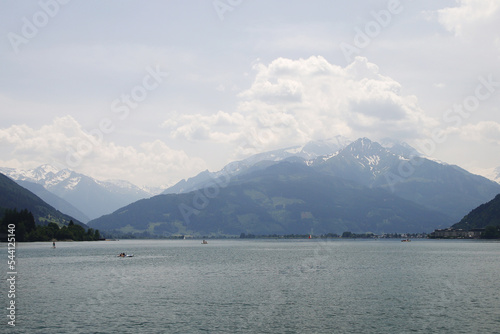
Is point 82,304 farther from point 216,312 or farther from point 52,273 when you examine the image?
point 52,273

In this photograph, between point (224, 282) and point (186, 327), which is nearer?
point (186, 327)

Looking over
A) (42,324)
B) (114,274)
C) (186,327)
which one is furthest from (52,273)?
(186,327)

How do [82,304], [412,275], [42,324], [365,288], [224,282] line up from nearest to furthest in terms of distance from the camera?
1. [42,324]
2. [82,304]
3. [365,288]
4. [224,282]
5. [412,275]

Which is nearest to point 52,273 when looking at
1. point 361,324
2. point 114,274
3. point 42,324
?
point 114,274

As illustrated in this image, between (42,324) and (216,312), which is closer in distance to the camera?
(42,324)

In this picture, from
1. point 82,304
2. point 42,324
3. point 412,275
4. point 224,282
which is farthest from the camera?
point 412,275

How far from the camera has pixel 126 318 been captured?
2766 inches

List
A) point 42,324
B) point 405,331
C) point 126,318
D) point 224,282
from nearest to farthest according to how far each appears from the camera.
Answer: point 405,331 → point 42,324 → point 126,318 → point 224,282

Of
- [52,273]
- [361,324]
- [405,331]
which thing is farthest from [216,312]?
[52,273]

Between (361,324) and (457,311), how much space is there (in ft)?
61.0

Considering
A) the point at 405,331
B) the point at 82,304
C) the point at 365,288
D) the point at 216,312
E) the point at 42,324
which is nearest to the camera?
the point at 405,331

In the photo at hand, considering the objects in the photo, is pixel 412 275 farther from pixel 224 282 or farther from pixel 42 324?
pixel 42 324

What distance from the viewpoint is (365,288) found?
10025 cm

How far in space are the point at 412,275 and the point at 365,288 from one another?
106ft
